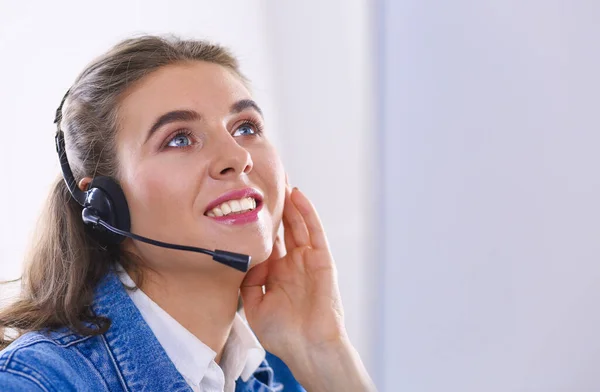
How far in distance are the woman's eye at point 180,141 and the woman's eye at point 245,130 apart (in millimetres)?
119

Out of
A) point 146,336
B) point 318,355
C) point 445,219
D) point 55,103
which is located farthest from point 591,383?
point 55,103

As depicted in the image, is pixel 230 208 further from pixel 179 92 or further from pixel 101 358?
pixel 101 358

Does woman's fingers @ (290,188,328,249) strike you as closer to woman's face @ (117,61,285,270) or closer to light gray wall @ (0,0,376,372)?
woman's face @ (117,61,285,270)

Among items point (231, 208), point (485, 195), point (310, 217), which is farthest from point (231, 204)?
point (485, 195)

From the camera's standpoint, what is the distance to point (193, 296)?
1.30 metres

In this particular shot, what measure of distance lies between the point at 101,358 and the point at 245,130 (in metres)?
0.54

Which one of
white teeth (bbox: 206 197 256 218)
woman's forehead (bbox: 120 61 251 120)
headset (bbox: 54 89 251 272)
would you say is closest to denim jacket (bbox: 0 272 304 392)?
headset (bbox: 54 89 251 272)

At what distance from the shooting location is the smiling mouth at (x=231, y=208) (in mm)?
1211

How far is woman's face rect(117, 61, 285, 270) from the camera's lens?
1197mm

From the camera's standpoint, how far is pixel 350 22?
203cm

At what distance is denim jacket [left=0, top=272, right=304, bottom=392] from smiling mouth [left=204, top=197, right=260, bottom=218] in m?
0.25

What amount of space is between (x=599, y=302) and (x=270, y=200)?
0.99 m

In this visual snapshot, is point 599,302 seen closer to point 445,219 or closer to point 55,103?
point 445,219

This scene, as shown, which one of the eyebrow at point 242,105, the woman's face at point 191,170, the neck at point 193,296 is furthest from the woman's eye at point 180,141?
the neck at point 193,296
